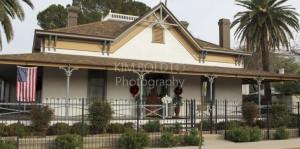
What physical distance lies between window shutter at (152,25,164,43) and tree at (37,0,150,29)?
21099mm

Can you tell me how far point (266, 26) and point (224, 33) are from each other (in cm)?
376

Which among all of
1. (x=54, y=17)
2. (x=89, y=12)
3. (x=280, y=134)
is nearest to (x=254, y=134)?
(x=280, y=134)

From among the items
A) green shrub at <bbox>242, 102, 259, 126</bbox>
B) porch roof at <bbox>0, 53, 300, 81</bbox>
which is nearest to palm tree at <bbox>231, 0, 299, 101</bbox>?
porch roof at <bbox>0, 53, 300, 81</bbox>

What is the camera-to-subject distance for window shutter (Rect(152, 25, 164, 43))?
2559 centimetres

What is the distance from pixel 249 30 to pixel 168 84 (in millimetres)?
11264

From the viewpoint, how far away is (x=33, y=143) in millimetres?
14570

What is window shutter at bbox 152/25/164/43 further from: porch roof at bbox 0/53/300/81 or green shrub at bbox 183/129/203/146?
green shrub at bbox 183/129/203/146

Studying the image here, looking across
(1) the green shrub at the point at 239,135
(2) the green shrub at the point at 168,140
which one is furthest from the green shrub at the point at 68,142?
(1) the green shrub at the point at 239,135

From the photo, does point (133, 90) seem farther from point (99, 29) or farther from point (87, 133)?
point (87, 133)

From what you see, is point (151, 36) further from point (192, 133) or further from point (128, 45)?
point (192, 133)

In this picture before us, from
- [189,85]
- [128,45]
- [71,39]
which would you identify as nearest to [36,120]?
[71,39]

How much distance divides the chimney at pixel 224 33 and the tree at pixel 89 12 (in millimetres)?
16775

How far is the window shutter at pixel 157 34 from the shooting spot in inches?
1008

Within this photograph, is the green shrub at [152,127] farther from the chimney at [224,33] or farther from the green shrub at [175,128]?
the chimney at [224,33]
